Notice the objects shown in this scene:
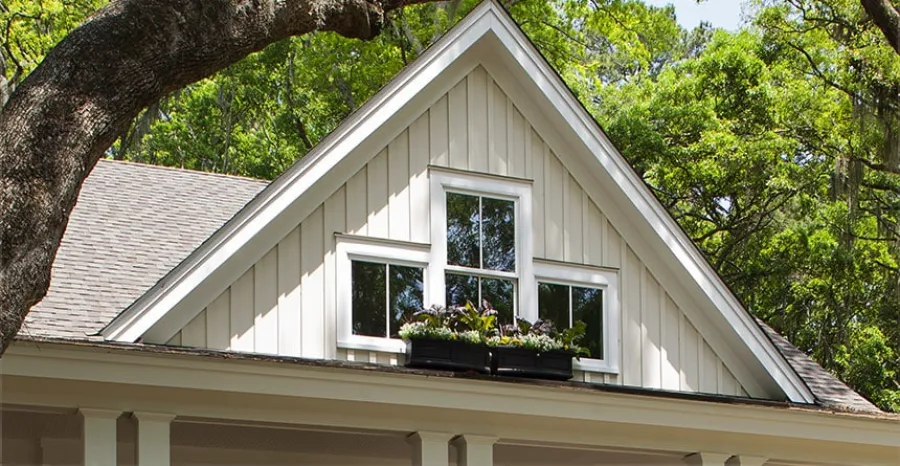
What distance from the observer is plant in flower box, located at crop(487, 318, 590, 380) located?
10.9 m

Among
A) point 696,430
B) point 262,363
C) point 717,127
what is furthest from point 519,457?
point 717,127

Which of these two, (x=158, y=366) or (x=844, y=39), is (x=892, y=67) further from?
(x=158, y=366)

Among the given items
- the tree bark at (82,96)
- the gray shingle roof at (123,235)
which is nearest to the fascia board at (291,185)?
the gray shingle roof at (123,235)

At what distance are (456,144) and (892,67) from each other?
Answer: 12631 mm

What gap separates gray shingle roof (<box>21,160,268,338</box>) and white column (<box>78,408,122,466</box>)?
750mm

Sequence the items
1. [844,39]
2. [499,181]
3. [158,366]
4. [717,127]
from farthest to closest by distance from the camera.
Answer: [717,127] → [844,39] → [499,181] → [158,366]

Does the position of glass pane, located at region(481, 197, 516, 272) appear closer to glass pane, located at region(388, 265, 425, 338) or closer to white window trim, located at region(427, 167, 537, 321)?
white window trim, located at region(427, 167, 537, 321)

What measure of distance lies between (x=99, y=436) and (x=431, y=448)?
2586 millimetres

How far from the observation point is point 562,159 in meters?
12.1

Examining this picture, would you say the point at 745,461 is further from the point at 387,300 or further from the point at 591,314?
the point at 387,300

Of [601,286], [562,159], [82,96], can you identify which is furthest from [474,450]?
[82,96]

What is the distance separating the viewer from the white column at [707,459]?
11617mm

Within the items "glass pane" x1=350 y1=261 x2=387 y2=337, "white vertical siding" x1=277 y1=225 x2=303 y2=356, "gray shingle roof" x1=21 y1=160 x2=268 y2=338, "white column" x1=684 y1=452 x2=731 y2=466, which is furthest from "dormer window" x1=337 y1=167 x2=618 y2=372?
"gray shingle roof" x1=21 y1=160 x2=268 y2=338

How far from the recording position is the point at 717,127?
25.4 m
